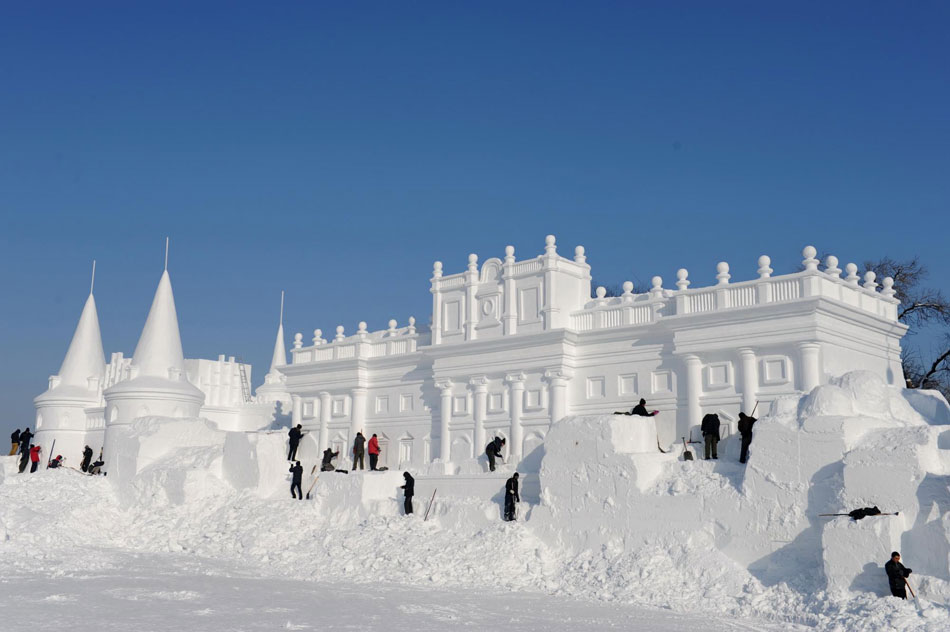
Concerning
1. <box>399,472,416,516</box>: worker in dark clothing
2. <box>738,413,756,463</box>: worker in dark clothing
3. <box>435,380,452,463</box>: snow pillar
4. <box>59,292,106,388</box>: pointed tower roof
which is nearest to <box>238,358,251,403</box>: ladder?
<box>59,292,106,388</box>: pointed tower roof

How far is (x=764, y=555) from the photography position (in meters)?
20.2

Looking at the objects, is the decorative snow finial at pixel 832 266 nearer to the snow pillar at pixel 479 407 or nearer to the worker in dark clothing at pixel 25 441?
the snow pillar at pixel 479 407

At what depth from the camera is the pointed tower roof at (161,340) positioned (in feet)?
133

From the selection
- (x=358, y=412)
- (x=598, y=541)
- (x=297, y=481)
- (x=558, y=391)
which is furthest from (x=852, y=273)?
(x=358, y=412)

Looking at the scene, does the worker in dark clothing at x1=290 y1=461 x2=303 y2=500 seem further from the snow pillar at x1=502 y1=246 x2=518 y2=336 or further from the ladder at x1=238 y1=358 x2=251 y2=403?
the ladder at x1=238 y1=358 x2=251 y2=403

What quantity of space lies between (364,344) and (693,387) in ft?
49.9

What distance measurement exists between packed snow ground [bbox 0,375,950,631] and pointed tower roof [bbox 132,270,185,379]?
10.9m

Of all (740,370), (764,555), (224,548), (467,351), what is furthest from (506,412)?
(764,555)

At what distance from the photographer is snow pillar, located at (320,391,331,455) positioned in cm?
3922

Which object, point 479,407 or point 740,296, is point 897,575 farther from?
point 479,407

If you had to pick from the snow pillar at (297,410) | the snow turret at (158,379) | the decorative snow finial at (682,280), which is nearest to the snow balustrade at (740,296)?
the decorative snow finial at (682,280)

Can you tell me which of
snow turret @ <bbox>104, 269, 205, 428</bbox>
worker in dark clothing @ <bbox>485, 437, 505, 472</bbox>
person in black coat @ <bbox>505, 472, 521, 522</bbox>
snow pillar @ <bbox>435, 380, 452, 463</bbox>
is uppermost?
snow turret @ <bbox>104, 269, 205, 428</bbox>

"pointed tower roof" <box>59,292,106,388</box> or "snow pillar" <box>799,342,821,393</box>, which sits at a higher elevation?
"pointed tower roof" <box>59,292,106,388</box>

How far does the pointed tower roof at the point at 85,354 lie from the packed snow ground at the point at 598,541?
17899 mm
